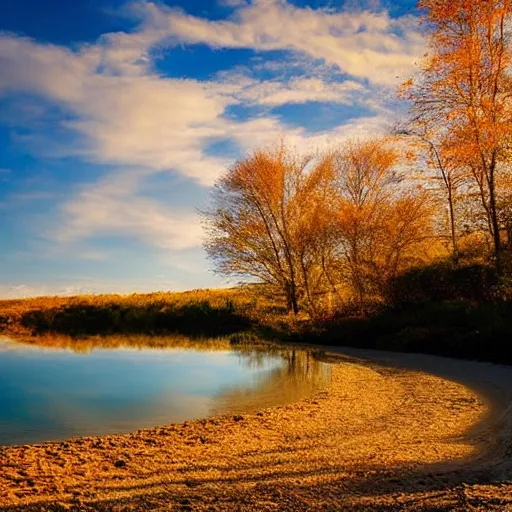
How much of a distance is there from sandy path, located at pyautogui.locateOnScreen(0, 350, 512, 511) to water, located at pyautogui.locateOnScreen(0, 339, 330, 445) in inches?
43.0

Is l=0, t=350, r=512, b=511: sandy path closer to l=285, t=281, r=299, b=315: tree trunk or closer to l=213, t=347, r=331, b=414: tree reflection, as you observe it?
l=213, t=347, r=331, b=414: tree reflection

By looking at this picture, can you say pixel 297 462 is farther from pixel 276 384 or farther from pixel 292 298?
pixel 292 298

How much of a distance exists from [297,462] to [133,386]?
24.8 ft

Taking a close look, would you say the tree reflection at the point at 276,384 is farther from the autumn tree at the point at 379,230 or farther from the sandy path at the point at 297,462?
the autumn tree at the point at 379,230

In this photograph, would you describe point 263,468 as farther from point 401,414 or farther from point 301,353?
point 301,353

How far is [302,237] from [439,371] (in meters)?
13.2

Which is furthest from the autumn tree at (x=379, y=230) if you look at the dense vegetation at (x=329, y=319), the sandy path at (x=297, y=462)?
the sandy path at (x=297, y=462)

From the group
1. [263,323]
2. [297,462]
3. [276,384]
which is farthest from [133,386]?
[263,323]

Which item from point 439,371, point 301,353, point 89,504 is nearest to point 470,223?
point 301,353

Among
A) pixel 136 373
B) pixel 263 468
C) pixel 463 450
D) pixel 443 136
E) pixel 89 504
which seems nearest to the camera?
pixel 89 504

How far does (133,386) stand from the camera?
1316 centimetres

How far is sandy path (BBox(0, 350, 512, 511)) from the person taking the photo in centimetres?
506

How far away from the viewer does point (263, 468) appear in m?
6.15

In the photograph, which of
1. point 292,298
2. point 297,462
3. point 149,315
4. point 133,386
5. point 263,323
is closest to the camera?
point 297,462
